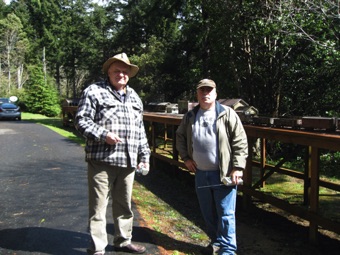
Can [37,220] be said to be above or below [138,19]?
below

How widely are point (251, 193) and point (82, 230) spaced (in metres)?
3.55

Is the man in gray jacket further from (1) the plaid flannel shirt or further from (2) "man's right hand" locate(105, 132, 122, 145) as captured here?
(2) "man's right hand" locate(105, 132, 122, 145)

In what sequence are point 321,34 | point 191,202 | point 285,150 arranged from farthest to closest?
point 285,150 < point 321,34 < point 191,202

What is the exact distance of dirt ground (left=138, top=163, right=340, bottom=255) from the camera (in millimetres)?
5426

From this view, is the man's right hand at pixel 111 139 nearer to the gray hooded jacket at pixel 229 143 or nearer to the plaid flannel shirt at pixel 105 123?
the plaid flannel shirt at pixel 105 123

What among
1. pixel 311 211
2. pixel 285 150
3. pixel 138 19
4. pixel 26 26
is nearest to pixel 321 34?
pixel 285 150

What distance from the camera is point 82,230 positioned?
4328 millimetres

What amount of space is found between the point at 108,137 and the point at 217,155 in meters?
1.11

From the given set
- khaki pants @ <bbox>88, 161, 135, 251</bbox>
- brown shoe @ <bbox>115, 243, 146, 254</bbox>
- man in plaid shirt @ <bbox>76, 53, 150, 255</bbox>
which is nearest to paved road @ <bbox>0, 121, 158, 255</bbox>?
brown shoe @ <bbox>115, 243, 146, 254</bbox>

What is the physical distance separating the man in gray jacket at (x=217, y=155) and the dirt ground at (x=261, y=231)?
630mm

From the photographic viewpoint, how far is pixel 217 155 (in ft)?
11.8

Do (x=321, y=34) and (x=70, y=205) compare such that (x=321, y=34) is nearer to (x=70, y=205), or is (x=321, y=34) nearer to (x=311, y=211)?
(x=311, y=211)

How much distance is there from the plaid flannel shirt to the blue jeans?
31.8 inches

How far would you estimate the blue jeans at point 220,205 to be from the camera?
3.65 meters
